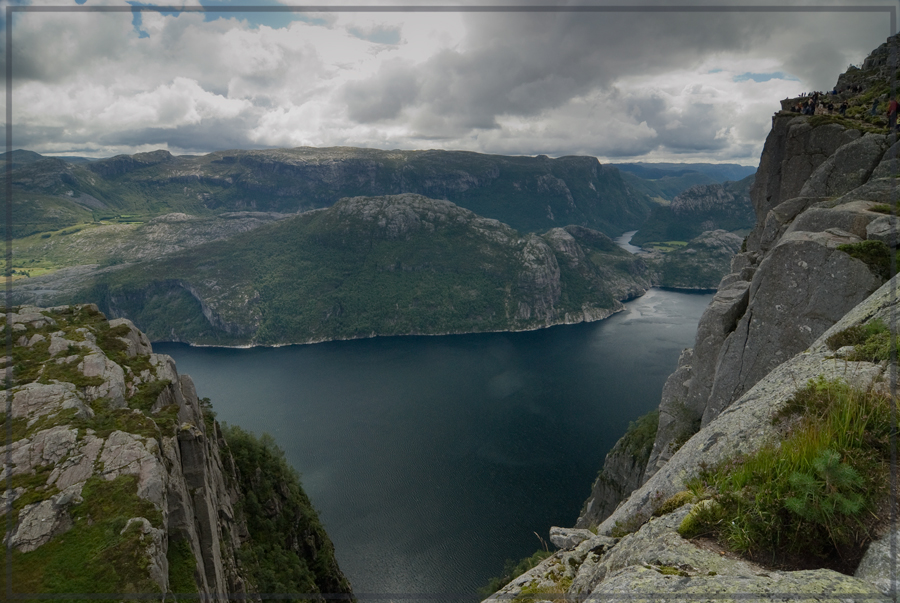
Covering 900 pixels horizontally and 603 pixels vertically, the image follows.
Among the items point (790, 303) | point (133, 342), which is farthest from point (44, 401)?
point (790, 303)

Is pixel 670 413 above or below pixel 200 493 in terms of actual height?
above

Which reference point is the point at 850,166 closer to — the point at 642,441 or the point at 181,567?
the point at 642,441

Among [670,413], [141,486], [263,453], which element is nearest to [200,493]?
[141,486]

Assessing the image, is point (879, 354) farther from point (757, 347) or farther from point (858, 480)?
point (757, 347)

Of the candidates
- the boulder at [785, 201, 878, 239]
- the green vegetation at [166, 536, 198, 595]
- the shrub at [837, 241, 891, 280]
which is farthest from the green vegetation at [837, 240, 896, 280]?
the green vegetation at [166, 536, 198, 595]

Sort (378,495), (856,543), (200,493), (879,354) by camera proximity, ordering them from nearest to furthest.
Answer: (856,543) → (879,354) → (200,493) → (378,495)
